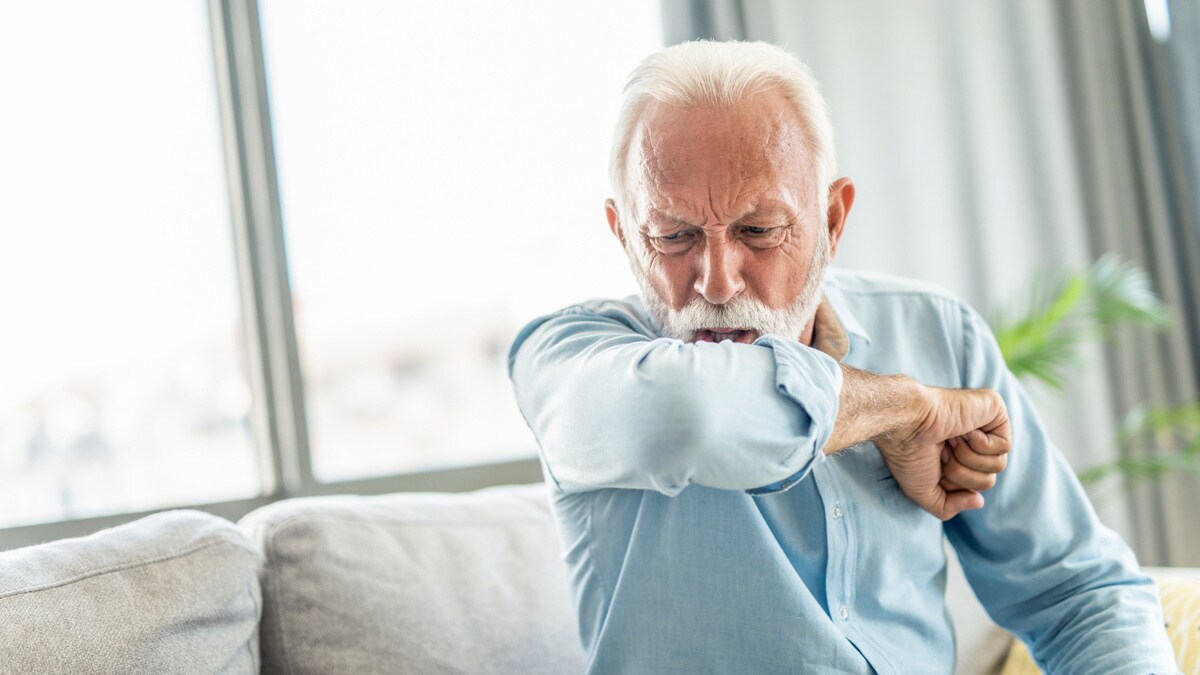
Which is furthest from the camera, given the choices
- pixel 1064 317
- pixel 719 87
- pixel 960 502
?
pixel 1064 317

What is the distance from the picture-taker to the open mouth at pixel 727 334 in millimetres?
1188

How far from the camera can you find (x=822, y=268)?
1.30 meters

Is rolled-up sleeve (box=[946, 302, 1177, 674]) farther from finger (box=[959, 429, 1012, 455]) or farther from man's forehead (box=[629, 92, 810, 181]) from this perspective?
man's forehead (box=[629, 92, 810, 181])

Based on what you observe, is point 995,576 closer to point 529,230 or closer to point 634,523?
point 634,523

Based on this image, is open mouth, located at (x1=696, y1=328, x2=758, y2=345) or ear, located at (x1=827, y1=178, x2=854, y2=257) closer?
open mouth, located at (x1=696, y1=328, x2=758, y2=345)

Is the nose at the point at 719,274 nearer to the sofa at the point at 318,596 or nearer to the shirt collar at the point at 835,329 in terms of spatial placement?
the shirt collar at the point at 835,329

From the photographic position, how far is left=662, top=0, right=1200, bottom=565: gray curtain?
309 cm

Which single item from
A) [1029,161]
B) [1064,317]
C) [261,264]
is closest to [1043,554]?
[1064,317]

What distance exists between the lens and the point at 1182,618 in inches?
57.6

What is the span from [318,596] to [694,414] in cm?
71

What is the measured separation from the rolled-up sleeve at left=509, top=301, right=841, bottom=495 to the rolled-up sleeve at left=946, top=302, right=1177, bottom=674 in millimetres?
463

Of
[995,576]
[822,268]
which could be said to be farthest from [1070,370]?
[822,268]

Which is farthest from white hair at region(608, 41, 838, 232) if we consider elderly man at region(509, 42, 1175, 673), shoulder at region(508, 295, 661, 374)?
shoulder at region(508, 295, 661, 374)

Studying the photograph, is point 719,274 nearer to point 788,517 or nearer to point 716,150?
point 716,150
